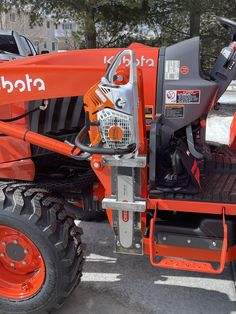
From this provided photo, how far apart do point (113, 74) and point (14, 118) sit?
0.91m

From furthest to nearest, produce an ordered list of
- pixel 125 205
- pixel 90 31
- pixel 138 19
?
1. pixel 138 19
2. pixel 90 31
3. pixel 125 205

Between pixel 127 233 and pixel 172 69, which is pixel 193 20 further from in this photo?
pixel 127 233

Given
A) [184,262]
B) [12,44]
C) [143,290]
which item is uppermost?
[12,44]

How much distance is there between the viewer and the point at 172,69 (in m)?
2.69

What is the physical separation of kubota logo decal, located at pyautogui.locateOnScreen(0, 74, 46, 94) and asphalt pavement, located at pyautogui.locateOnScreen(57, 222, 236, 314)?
4.73 ft

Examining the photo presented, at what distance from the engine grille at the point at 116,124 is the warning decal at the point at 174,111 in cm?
50

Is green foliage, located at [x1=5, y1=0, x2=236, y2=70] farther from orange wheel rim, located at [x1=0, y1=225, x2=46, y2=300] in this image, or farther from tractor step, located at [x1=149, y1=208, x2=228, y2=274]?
orange wheel rim, located at [x1=0, y1=225, x2=46, y2=300]

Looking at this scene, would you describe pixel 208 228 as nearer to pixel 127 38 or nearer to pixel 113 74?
pixel 113 74

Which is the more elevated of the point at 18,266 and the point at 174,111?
the point at 174,111

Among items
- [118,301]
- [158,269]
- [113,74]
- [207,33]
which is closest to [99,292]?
[118,301]

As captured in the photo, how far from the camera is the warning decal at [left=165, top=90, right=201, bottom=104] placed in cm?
267

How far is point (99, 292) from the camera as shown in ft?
9.90

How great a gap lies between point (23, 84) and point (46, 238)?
97 cm

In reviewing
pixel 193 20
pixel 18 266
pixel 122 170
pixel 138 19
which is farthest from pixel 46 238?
pixel 193 20
